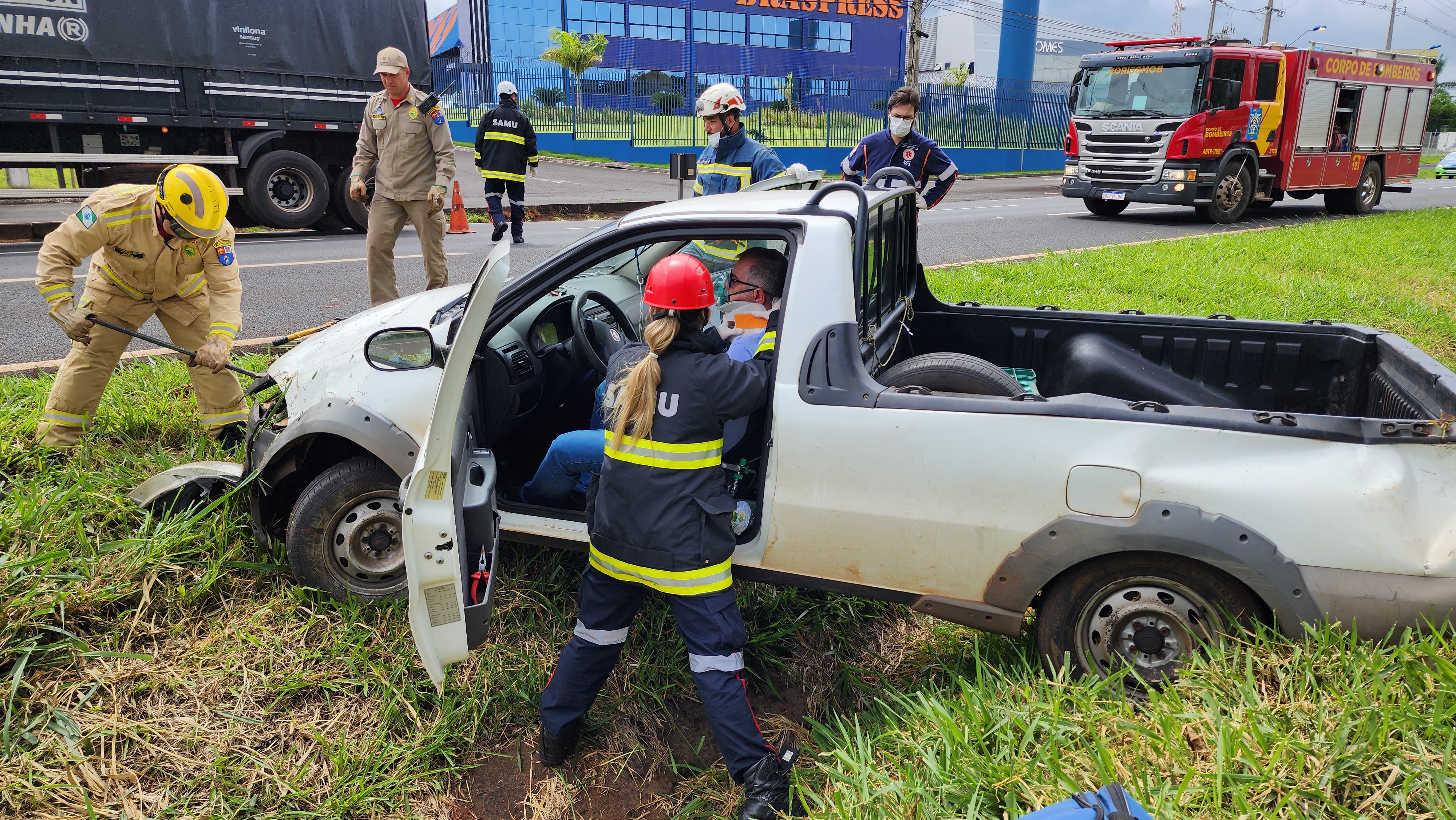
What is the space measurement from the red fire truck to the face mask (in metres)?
12.8

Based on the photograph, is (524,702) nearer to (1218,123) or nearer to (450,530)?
(450,530)

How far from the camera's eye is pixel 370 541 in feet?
10.9

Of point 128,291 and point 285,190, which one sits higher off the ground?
point 285,190

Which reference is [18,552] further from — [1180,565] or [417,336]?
[1180,565]

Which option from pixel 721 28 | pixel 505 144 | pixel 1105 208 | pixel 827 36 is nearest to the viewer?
pixel 505 144

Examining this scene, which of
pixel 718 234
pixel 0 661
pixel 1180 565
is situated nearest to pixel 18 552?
pixel 0 661

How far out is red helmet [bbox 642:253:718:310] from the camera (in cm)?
257

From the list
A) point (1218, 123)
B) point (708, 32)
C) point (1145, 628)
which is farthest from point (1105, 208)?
point (708, 32)

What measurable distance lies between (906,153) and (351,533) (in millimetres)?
5134

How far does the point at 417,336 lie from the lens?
3135 millimetres

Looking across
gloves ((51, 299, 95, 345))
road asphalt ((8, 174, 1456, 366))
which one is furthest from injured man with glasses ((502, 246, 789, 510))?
road asphalt ((8, 174, 1456, 366))

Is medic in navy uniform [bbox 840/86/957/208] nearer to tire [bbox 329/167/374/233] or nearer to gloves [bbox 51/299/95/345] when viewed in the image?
gloves [bbox 51/299/95/345]

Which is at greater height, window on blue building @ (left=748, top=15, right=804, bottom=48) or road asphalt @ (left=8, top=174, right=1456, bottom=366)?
window on blue building @ (left=748, top=15, right=804, bottom=48)

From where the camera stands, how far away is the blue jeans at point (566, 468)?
3223mm
